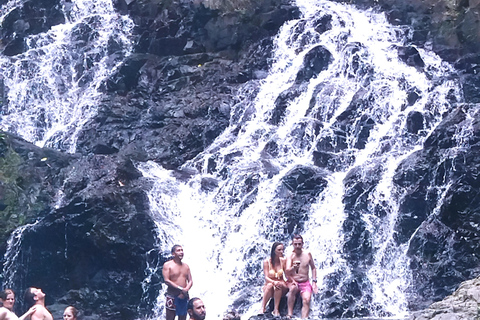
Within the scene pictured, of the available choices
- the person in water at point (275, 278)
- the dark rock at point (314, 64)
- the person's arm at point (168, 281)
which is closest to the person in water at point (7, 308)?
the person's arm at point (168, 281)

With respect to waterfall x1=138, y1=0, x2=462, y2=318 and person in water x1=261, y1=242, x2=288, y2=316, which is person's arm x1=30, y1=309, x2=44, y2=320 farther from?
waterfall x1=138, y1=0, x2=462, y2=318

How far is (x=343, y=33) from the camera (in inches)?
941

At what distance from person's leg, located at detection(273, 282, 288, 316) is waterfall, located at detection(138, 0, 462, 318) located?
141 inches

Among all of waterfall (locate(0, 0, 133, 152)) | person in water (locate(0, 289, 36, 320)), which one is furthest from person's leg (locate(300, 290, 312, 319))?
waterfall (locate(0, 0, 133, 152))

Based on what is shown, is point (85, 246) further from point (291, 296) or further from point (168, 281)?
point (291, 296)

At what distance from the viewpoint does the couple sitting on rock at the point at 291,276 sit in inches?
494

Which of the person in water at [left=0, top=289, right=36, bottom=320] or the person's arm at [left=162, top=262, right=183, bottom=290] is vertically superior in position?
the person's arm at [left=162, top=262, right=183, bottom=290]

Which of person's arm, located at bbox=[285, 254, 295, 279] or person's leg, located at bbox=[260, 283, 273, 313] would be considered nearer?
person's arm, located at bbox=[285, 254, 295, 279]

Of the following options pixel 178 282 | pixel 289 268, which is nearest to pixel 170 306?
pixel 178 282

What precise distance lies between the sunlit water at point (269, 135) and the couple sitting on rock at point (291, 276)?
3663 millimetres

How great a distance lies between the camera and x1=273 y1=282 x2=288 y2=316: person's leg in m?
12.7

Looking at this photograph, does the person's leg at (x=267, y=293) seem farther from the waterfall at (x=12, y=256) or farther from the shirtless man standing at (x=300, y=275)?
the waterfall at (x=12, y=256)

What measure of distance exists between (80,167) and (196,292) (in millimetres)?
4299

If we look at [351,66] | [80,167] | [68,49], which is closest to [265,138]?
[351,66]
